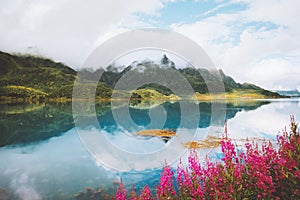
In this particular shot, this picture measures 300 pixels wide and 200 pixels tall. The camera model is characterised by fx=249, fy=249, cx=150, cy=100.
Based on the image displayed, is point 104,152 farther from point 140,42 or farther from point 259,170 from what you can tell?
point 259,170

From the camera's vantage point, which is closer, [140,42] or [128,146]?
[140,42]

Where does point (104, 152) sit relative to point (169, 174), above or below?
below

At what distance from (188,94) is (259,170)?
140 metres

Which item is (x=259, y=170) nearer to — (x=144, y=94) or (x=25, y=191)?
(x=25, y=191)

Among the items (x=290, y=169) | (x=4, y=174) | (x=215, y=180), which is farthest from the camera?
(x=4, y=174)

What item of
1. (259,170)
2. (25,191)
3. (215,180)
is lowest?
(25,191)

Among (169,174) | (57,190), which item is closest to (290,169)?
(169,174)

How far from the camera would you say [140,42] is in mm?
12805

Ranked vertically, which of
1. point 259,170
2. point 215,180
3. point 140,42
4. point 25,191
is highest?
point 140,42

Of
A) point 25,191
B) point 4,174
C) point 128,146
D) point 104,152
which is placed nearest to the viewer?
point 25,191

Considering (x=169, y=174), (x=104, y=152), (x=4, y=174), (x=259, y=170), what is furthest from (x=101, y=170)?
(x=259, y=170)

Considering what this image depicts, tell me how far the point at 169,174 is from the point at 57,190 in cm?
701

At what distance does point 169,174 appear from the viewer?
4.52 meters

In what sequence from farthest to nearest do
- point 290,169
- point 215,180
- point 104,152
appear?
point 104,152 < point 215,180 < point 290,169
